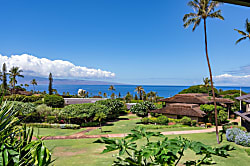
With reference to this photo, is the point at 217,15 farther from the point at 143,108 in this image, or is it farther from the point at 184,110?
the point at 143,108

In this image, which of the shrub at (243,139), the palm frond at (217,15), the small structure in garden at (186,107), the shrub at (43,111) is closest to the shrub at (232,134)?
the shrub at (243,139)

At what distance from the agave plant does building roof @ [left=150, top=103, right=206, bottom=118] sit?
2992cm

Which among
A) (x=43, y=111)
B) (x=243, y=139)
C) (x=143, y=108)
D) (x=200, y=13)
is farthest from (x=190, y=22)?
(x=43, y=111)

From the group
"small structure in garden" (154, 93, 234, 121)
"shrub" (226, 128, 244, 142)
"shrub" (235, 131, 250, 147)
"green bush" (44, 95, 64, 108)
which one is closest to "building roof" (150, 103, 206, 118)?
"small structure in garden" (154, 93, 234, 121)

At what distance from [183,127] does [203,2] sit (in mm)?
18091

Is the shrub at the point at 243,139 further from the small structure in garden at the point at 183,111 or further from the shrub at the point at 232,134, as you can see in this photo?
the small structure in garden at the point at 183,111

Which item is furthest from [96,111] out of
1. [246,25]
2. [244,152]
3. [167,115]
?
[246,25]

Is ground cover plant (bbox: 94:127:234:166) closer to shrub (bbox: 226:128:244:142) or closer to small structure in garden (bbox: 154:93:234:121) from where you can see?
shrub (bbox: 226:128:244:142)

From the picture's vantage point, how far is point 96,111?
2895 cm

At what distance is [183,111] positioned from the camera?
30391 millimetres

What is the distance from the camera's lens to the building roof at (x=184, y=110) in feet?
95.8

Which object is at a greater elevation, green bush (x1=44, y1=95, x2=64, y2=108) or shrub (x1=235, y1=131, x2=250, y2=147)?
green bush (x1=44, y1=95, x2=64, y2=108)

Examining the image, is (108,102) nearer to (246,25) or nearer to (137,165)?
(246,25)

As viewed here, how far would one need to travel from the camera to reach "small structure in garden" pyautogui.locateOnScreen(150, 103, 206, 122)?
2919 cm
